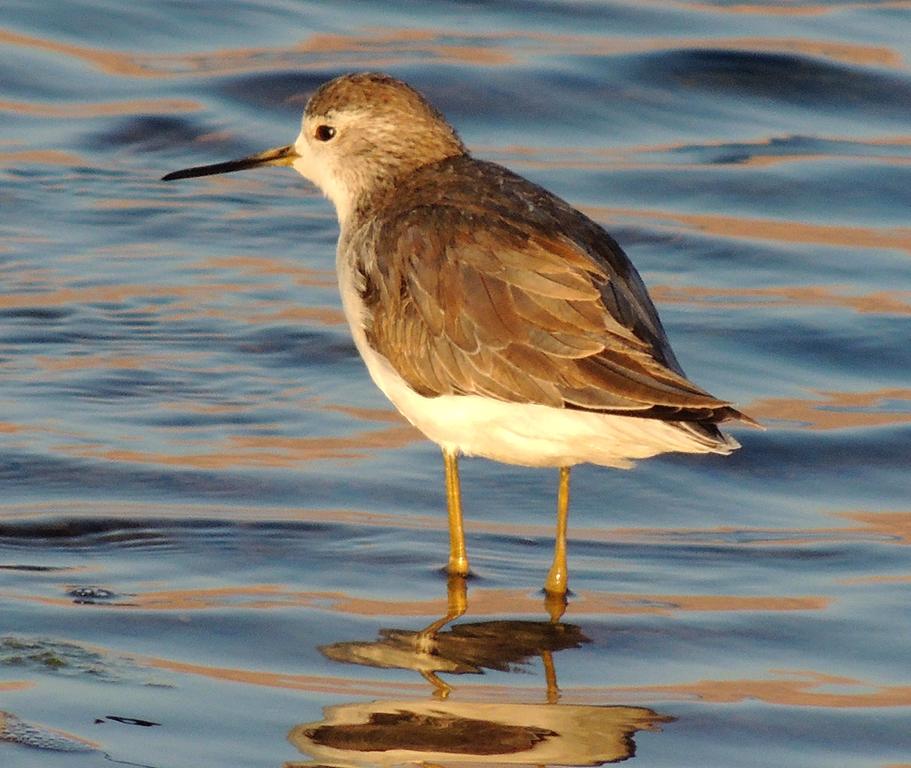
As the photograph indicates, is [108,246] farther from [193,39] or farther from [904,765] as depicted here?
[904,765]

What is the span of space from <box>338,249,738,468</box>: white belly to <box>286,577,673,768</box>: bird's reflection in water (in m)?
0.73

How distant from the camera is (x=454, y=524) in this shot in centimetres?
695

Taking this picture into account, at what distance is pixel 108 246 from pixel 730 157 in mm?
4358

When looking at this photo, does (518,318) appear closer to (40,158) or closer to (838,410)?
(838,410)

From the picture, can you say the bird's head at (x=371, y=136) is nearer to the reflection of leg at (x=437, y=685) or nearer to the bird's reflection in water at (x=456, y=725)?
the bird's reflection in water at (x=456, y=725)

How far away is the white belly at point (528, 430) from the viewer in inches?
247

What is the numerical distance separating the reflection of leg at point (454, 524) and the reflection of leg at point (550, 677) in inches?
27.6

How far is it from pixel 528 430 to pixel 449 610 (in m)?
0.69

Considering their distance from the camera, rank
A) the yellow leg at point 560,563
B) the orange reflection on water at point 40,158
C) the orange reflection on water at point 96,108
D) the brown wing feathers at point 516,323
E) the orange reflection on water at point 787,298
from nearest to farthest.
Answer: the brown wing feathers at point 516,323
the yellow leg at point 560,563
the orange reflection on water at point 787,298
the orange reflection on water at point 40,158
the orange reflection on water at point 96,108

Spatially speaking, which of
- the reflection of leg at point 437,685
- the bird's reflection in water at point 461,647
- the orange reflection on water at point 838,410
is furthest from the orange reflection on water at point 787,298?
the reflection of leg at point 437,685

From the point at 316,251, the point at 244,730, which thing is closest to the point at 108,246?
the point at 316,251

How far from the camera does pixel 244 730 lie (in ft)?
17.8

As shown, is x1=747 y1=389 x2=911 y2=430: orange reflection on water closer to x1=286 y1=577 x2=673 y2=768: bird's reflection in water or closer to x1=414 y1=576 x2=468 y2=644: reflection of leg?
x1=414 y1=576 x2=468 y2=644: reflection of leg

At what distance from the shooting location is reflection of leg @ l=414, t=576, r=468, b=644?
6.30 metres
